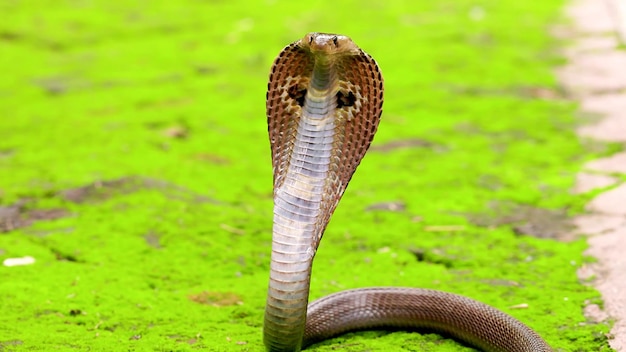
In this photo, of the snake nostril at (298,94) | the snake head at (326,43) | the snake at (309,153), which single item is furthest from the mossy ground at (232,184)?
the snake head at (326,43)

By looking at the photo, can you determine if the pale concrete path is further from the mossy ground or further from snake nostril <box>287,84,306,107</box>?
snake nostril <box>287,84,306,107</box>

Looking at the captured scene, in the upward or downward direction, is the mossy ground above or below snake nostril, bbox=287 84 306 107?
below

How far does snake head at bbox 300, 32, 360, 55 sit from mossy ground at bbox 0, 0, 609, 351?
1075 mm

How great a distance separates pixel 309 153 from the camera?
112 inches

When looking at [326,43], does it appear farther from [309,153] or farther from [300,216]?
[300,216]

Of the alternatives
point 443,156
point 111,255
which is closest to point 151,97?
point 443,156

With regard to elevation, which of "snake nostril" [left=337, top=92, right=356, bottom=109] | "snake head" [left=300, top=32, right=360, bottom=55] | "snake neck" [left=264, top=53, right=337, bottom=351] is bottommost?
"snake neck" [left=264, top=53, right=337, bottom=351]

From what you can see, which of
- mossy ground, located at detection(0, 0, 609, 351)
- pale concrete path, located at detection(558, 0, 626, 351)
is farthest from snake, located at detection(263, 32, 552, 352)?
pale concrete path, located at detection(558, 0, 626, 351)

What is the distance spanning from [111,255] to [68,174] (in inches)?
50.9

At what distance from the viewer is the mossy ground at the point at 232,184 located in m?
3.31

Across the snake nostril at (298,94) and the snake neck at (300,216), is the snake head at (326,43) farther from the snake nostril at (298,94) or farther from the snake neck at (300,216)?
the snake nostril at (298,94)

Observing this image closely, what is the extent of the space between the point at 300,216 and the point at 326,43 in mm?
581

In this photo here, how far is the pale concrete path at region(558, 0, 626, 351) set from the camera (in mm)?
3412

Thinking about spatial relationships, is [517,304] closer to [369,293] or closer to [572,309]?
[572,309]
